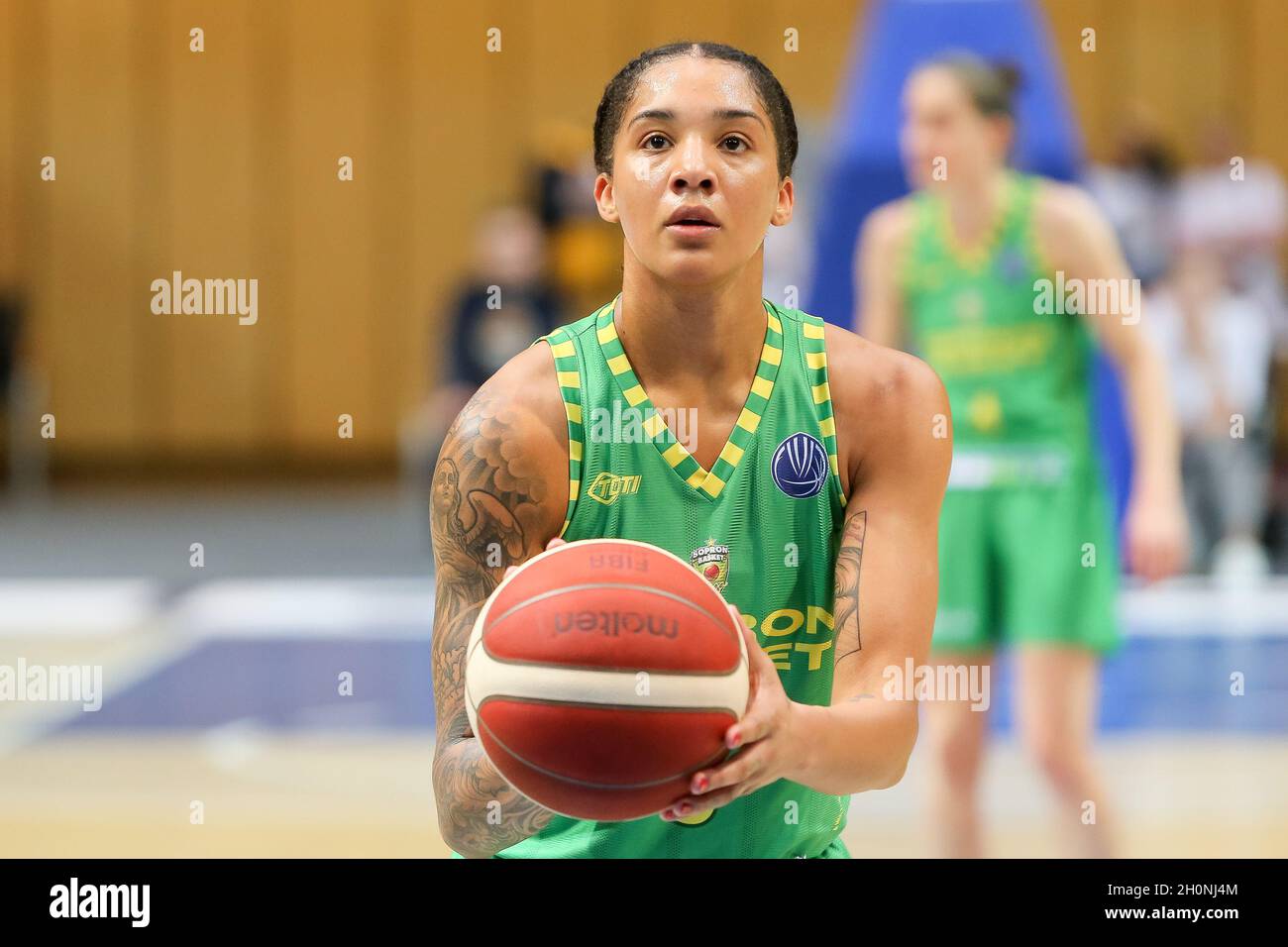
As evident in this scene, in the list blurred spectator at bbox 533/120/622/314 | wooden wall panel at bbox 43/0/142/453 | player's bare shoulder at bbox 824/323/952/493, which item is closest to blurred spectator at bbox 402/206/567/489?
blurred spectator at bbox 533/120/622/314

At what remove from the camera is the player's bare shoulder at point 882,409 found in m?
2.37

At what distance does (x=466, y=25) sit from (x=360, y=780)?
9.89m

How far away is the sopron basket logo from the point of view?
2.34m

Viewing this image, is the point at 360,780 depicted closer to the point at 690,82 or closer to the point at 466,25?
the point at 690,82

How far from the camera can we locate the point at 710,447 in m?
2.39

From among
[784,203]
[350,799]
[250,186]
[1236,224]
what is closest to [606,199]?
[784,203]

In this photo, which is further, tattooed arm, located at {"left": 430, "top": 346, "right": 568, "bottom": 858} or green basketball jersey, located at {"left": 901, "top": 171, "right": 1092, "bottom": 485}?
green basketball jersey, located at {"left": 901, "top": 171, "right": 1092, "bottom": 485}

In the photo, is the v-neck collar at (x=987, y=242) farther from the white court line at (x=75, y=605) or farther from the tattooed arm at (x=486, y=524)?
the white court line at (x=75, y=605)

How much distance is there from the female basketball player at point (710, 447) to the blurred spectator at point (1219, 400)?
6.87m

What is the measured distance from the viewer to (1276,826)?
5.40 m

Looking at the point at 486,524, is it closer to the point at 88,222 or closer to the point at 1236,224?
the point at 1236,224

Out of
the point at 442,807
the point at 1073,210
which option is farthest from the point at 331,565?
the point at 442,807

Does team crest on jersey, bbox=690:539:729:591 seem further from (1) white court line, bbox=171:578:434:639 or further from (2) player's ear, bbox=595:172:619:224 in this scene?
(1) white court line, bbox=171:578:434:639

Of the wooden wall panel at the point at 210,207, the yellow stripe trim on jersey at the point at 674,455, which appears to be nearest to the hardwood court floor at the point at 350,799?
the yellow stripe trim on jersey at the point at 674,455
